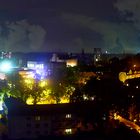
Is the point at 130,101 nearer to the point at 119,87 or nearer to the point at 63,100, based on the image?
the point at 119,87

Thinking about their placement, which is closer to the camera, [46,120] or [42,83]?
[46,120]

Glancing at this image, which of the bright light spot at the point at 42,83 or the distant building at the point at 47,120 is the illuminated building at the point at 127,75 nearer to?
the bright light spot at the point at 42,83

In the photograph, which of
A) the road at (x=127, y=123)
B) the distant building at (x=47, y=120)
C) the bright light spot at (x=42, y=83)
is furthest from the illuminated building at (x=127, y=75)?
the distant building at (x=47, y=120)

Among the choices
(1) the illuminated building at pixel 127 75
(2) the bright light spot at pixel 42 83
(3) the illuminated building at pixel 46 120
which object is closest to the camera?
(3) the illuminated building at pixel 46 120

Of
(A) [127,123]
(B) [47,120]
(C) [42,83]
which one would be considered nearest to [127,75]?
(C) [42,83]

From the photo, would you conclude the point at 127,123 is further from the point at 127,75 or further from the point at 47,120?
the point at 127,75

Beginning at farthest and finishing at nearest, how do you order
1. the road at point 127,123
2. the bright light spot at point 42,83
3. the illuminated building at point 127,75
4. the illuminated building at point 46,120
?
the illuminated building at point 127,75 → the bright light spot at point 42,83 → the road at point 127,123 → the illuminated building at point 46,120

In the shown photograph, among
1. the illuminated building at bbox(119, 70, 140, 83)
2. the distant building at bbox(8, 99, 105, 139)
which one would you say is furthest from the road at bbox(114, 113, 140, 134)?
the illuminated building at bbox(119, 70, 140, 83)

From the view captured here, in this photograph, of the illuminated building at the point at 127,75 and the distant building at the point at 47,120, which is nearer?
the distant building at the point at 47,120

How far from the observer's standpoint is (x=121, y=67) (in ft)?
98.7

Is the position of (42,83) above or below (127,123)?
above

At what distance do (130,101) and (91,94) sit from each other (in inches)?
93.9

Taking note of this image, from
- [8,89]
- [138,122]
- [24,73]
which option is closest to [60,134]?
[138,122]

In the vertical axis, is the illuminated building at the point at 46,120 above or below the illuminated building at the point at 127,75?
below
